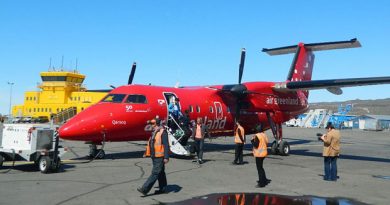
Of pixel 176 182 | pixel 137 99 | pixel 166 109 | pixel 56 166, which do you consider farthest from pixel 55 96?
pixel 176 182

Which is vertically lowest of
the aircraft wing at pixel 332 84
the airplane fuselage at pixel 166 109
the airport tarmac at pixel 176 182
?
the airport tarmac at pixel 176 182

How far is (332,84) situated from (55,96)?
4676cm

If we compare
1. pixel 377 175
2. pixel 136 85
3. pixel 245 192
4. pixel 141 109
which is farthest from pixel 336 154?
pixel 136 85

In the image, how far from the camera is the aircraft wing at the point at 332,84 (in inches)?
651

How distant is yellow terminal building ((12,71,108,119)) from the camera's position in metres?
52.5

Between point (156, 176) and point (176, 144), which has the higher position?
point (176, 144)

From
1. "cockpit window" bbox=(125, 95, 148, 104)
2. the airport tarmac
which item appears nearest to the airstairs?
the airport tarmac

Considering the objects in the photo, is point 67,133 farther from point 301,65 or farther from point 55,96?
point 55,96

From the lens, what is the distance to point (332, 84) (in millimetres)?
18141

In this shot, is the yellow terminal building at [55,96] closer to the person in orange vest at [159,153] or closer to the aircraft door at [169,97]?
the aircraft door at [169,97]

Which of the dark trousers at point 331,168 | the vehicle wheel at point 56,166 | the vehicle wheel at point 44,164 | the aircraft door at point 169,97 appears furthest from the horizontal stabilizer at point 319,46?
the vehicle wheel at point 44,164

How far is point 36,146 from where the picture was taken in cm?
1148

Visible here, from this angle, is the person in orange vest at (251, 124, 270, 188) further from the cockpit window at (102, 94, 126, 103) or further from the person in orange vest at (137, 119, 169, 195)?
the cockpit window at (102, 94, 126, 103)

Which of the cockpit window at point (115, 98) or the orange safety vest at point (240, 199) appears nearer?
the orange safety vest at point (240, 199)
